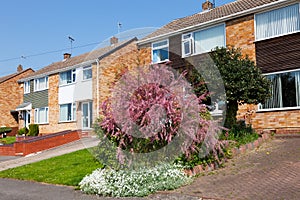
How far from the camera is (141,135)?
27.3 ft

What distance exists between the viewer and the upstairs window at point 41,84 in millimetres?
28734

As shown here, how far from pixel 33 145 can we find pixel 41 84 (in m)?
12.8

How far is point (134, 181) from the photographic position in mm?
7707

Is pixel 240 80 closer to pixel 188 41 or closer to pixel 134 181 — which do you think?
pixel 134 181

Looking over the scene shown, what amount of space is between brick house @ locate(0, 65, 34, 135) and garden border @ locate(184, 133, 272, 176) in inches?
1066

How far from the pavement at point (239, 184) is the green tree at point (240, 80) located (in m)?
2.17

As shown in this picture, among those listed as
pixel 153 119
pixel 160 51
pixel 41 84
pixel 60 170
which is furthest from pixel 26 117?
pixel 153 119

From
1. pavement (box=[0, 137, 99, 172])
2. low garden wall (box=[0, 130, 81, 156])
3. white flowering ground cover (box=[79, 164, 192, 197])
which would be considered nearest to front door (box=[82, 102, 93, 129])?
low garden wall (box=[0, 130, 81, 156])

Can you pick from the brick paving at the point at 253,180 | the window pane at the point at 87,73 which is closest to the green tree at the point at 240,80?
the brick paving at the point at 253,180

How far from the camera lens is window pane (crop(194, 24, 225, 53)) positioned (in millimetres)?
16969

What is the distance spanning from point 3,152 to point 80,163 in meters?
9.02

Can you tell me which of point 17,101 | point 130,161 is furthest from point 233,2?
point 17,101

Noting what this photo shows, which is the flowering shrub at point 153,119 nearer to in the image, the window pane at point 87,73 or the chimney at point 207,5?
the window pane at point 87,73

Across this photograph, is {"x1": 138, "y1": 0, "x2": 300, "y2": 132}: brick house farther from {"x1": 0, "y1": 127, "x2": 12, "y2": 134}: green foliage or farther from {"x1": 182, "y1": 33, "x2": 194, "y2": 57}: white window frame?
{"x1": 0, "y1": 127, "x2": 12, "y2": 134}: green foliage
